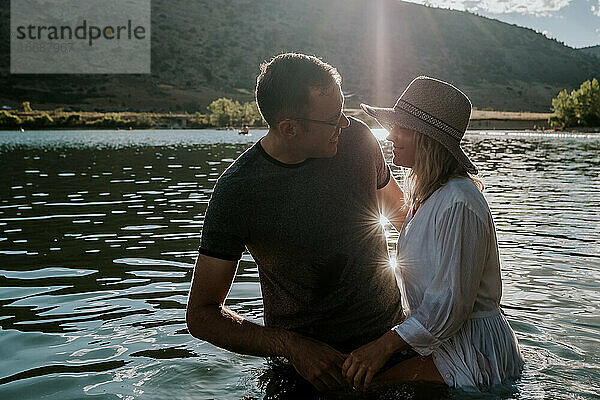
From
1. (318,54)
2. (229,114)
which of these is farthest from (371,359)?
(318,54)

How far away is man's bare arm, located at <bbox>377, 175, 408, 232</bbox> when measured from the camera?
4.75 meters

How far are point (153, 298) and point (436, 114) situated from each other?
5.08 meters

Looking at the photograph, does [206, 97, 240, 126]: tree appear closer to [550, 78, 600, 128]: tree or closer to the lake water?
[550, 78, 600, 128]: tree

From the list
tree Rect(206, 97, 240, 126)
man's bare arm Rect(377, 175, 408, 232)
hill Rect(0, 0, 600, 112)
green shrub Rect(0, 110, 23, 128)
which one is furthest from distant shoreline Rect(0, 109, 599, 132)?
man's bare arm Rect(377, 175, 408, 232)

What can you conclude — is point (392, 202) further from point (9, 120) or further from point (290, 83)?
point (9, 120)

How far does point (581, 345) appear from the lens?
6156mm

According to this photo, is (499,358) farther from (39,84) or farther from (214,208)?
(39,84)

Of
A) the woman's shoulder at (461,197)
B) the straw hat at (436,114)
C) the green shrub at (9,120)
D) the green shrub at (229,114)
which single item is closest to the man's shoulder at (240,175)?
the straw hat at (436,114)

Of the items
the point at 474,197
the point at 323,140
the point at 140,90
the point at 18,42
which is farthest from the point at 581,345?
the point at 18,42

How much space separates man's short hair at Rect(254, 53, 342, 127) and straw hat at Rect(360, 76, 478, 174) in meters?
0.45

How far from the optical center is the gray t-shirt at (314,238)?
4082mm

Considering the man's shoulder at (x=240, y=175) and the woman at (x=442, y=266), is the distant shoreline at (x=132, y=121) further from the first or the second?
the man's shoulder at (x=240, y=175)

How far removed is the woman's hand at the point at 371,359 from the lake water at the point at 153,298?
541mm

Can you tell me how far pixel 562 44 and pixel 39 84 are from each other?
143 m
